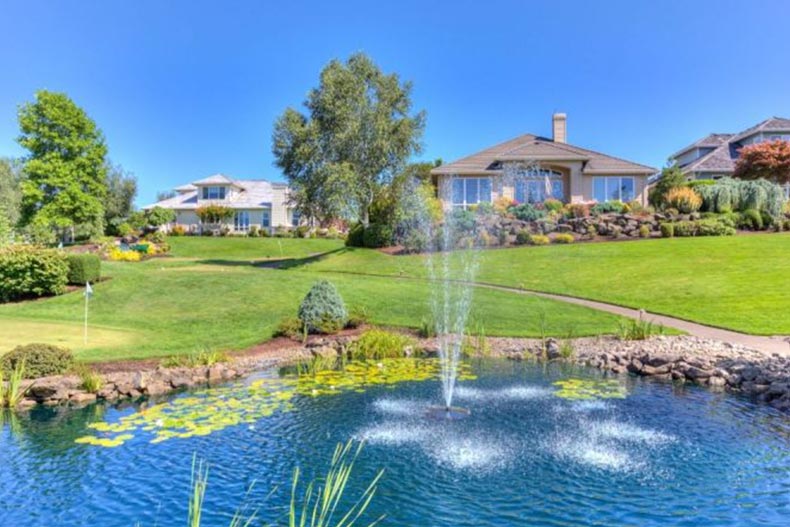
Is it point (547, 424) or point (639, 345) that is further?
point (639, 345)

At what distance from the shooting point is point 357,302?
20422 millimetres

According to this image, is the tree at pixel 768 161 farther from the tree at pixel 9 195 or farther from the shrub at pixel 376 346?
the tree at pixel 9 195

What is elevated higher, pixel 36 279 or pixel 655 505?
pixel 36 279

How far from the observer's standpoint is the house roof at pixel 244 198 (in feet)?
200

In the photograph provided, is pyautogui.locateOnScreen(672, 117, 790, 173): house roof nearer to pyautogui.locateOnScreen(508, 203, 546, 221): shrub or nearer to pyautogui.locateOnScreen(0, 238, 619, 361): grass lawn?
pyautogui.locateOnScreen(508, 203, 546, 221): shrub

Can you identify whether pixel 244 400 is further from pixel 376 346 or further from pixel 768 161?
pixel 768 161

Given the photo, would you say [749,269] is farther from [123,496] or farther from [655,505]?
[123,496]


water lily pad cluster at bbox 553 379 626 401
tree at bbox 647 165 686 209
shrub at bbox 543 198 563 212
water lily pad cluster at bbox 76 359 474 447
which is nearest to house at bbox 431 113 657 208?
tree at bbox 647 165 686 209

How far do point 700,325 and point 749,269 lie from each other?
24.4 ft

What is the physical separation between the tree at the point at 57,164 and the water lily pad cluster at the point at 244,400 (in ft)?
138

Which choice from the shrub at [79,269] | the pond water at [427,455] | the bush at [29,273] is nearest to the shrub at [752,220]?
the pond water at [427,455]

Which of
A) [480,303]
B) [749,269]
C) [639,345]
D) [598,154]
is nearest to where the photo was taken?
[639,345]

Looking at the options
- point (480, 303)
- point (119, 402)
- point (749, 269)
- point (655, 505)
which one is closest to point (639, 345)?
point (480, 303)

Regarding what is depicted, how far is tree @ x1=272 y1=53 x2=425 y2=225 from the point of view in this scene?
32.7 meters
